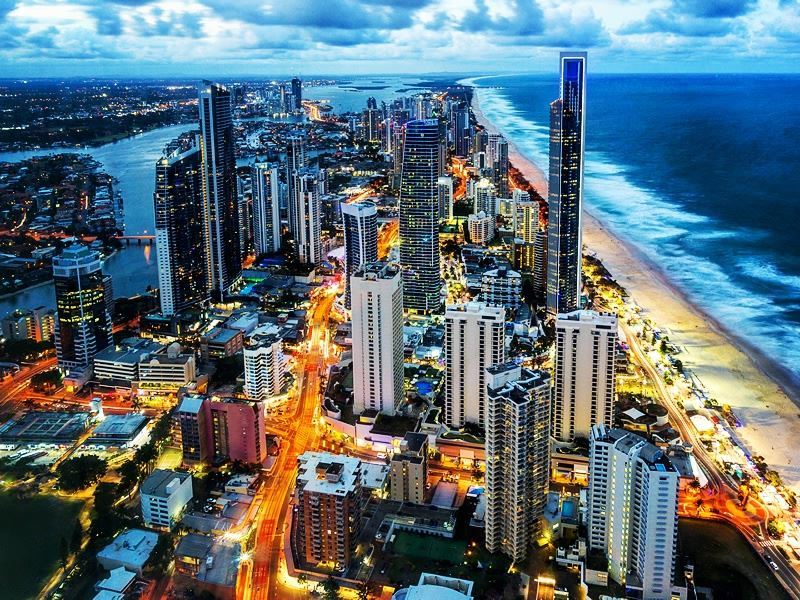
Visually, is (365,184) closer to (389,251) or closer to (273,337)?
(389,251)

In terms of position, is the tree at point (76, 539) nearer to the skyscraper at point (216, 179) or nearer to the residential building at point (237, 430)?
the residential building at point (237, 430)

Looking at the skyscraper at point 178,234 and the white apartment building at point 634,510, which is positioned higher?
the skyscraper at point 178,234

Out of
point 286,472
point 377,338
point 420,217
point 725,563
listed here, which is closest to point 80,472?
point 286,472

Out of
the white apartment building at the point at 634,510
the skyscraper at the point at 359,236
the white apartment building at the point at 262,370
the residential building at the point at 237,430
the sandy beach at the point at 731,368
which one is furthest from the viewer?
the skyscraper at the point at 359,236

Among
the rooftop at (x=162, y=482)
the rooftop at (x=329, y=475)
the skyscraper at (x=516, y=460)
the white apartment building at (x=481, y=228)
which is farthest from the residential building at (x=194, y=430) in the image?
the white apartment building at (x=481, y=228)

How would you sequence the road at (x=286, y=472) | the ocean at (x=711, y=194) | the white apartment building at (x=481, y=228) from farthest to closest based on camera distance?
the white apartment building at (x=481, y=228) < the ocean at (x=711, y=194) < the road at (x=286, y=472)

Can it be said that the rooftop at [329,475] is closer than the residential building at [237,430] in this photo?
Yes
